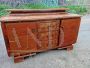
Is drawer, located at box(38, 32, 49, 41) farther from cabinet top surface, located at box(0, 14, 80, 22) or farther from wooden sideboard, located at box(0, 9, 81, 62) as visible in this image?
cabinet top surface, located at box(0, 14, 80, 22)

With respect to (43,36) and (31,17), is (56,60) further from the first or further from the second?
(31,17)

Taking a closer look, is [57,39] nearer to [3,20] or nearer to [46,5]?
[3,20]

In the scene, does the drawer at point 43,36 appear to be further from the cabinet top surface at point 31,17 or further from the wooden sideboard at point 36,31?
the cabinet top surface at point 31,17

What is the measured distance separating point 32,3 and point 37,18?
19.3 ft

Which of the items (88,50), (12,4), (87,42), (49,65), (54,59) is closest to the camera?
(49,65)

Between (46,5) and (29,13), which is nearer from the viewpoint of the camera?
(29,13)

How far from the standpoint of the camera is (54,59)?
368cm

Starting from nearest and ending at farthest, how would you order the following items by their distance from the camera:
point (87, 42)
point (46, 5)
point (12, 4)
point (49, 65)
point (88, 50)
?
1. point (49, 65)
2. point (88, 50)
3. point (87, 42)
4. point (12, 4)
5. point (46, 5)

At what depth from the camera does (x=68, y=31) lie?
3902 mm

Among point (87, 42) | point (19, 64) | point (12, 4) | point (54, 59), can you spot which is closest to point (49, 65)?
point (54, 59)

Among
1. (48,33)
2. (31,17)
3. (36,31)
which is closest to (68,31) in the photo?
(48,33)

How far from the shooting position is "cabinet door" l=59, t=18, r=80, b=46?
12.4 ft

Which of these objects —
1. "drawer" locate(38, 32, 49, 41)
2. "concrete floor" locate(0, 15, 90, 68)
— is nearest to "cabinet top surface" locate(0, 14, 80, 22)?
"drawer" locate(38, 32, 49, 41)

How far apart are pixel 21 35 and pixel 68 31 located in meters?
1.05
